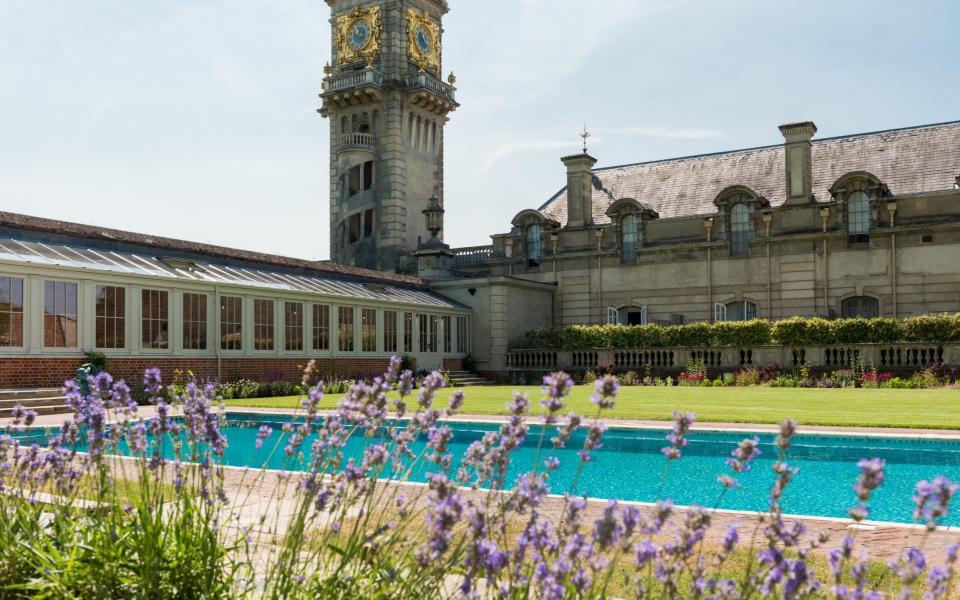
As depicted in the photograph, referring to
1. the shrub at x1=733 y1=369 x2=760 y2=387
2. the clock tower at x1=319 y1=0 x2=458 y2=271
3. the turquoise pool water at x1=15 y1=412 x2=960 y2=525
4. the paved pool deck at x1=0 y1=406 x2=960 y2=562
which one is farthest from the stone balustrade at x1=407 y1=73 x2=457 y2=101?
the paved pool deck at x1=0 y1=406 x2=960 y2=562

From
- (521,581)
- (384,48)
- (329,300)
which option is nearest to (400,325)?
(329,300)

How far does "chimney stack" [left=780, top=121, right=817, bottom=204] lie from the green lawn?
11.8m

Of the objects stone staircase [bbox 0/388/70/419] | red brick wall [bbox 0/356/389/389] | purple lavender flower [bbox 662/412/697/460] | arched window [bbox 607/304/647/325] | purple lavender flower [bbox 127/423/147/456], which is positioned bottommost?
stone staircase [bbox 0/388/70/419]

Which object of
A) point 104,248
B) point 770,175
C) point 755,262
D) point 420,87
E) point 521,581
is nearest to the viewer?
point 521,581

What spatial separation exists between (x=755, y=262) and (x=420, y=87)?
58.6ft

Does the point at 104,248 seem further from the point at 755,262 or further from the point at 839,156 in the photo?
the point at 839,156

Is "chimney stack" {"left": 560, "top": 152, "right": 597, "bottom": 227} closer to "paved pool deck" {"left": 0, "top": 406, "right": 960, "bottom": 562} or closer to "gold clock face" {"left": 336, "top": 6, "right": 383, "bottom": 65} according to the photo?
"gold clock face" {"left": 336, "top": 6, "right": 383, "bottom": 65}

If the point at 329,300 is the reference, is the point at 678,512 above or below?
below

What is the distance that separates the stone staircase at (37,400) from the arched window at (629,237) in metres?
23.6

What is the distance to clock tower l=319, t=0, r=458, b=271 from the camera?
40.0 metres

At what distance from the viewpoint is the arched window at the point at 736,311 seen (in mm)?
33156

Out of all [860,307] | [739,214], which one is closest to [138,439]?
[860,307]

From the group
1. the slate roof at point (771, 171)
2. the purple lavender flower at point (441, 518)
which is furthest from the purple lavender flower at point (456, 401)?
the slate roof at point (771, 171)

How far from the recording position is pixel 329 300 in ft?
88.3
